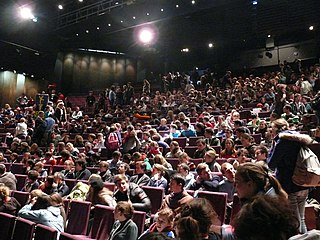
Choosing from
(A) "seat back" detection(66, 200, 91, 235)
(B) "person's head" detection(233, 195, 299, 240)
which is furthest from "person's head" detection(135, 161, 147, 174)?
(B) "person's head" detection(233, 195, 299, 240)

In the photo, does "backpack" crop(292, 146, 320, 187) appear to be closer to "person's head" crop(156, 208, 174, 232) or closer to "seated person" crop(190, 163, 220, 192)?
"person's head" crop(156, 208, 174, 232)

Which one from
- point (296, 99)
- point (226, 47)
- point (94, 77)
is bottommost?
point (296, 99)

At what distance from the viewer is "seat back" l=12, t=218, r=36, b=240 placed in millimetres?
3215

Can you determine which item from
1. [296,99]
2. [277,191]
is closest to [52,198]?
[277,191]

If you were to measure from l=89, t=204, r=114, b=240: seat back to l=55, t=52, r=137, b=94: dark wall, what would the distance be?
1433cm

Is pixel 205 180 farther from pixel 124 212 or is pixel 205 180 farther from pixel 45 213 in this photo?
pixel 45 213

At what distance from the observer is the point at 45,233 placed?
303cm

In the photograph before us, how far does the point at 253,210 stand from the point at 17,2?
14.9 meters

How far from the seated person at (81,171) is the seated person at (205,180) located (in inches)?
80.0

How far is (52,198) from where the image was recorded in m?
3.58

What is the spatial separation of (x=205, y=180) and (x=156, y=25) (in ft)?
38.9

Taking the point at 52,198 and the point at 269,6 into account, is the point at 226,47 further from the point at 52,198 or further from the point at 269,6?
the point at 52,198

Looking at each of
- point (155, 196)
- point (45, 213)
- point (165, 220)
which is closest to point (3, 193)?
point (45, 213)

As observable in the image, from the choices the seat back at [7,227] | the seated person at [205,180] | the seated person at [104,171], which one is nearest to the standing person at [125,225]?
the seated person at [205,180]
